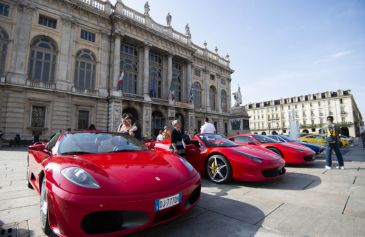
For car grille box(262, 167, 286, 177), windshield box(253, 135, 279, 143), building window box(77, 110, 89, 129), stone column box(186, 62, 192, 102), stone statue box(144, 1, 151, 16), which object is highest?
stone statue box(144, 1, 151, 16)

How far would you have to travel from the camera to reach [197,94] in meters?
32.6

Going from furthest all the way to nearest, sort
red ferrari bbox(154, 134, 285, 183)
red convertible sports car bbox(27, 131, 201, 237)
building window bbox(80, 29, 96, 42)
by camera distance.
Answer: building window bbox(80, 29, 96, 42) < red ferrari bbox(154, 134, 285, 183) < red convertible sports car bbox(27, 131, 201, 237)

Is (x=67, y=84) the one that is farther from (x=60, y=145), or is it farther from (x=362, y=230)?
(x=362, y=230)

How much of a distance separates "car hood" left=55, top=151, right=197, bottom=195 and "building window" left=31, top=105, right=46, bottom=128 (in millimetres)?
17688

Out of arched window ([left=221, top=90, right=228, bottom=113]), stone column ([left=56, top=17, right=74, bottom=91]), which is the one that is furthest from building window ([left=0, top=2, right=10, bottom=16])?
arched window ([left=221, top=90, right=228, bottom=113])

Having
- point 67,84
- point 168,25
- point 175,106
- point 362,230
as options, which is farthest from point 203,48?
point 362,230

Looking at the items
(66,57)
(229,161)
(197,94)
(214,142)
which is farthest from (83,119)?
(197,94)

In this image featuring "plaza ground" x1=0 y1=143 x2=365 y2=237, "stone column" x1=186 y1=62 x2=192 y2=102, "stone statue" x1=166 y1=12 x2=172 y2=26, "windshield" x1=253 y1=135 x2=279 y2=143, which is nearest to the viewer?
"plaza ground" x1=0 y1=143 x2=365 y2=237

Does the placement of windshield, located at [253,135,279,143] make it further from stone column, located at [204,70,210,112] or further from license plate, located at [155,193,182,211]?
stone column, located at [204,70,210,112]

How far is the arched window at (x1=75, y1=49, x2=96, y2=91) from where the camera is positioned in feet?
62.5

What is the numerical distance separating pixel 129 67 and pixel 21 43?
33.4ft

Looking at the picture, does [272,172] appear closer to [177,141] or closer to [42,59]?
[177,141]

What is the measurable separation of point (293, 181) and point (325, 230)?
250 centimetres

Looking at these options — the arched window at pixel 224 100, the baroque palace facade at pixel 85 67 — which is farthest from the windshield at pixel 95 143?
the arched window at pixel 224 100
